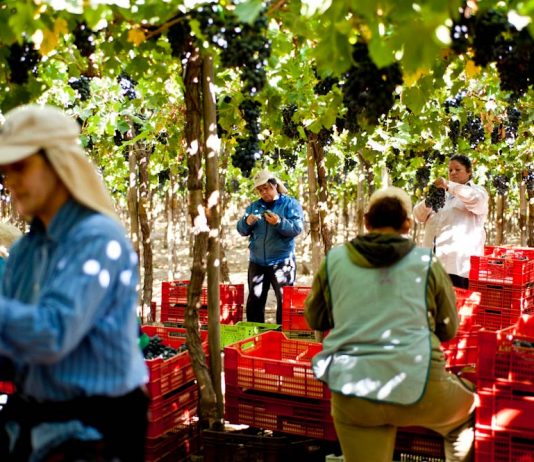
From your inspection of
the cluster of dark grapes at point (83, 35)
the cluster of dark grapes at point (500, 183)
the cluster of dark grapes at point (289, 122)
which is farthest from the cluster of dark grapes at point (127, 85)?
the cluster of dark grapes at point (500, 183)

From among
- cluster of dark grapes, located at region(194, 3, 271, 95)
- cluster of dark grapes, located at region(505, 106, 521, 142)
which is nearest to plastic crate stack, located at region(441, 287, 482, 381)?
cluster of dark grapes, located at region(194, 3, 271, 95)

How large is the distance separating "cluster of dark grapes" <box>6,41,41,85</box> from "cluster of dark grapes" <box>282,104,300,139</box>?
3.00 meters

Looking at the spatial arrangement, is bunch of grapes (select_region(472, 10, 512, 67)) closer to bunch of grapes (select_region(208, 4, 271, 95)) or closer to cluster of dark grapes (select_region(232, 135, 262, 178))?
bunch of grapes (select_region(208, 4, 271, 95))

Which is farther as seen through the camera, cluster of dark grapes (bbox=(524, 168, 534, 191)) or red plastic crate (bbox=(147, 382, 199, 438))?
cluster of dark grapes (bbox=(524, 168, 534, 191))

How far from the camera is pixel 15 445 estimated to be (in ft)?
7.13

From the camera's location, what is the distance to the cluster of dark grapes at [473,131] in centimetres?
920

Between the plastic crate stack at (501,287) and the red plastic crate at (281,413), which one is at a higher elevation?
the plastic crate stack at (501,287)

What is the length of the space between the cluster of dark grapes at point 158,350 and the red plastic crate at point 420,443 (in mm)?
1415

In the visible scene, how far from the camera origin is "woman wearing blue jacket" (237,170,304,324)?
23.6ft

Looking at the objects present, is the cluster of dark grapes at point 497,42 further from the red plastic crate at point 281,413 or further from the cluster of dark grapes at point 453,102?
the cluster of dark grapes at point 453,102

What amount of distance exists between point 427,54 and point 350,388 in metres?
1.63

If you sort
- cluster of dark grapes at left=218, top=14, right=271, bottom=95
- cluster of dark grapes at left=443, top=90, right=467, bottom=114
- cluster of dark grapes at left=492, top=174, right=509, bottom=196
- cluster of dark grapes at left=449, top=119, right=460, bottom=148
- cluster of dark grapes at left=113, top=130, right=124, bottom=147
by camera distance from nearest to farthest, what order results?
cluster of dark grapes at left=218, top=14, right=271, bottom=95 → cluster of dark grapes at left=443, top=90, right=467, bottom=114 → cluster of dark grapes at left=449, top=119, right=460, bottom=148 → cluster of dark grapes at left=113, top=130, right=124, bottom=147 → cluster of dark grapes at left=492, top=174, right=509, bottom=196

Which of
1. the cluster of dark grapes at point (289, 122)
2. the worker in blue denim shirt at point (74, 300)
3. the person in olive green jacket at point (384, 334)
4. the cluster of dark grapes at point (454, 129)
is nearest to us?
the worker in blue denim shirt at point (74, 300)

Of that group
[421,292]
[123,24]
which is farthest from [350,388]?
[123,24]
